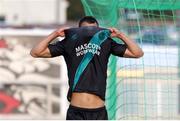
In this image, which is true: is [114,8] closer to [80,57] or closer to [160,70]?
[160,70]

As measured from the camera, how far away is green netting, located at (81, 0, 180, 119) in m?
7.70

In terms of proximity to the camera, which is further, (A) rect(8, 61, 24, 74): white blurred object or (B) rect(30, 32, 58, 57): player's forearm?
(A) rect(8, 61, 24, 74): white blurred object

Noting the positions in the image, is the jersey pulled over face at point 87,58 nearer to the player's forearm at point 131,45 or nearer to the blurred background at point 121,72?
the player's forearm at point 131,45

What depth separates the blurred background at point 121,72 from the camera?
7.87 m

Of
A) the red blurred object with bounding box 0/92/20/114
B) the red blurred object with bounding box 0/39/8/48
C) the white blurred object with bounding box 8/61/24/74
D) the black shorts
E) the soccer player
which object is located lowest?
the black shorts

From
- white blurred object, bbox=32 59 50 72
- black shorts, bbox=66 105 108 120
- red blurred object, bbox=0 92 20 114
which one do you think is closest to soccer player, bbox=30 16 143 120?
black shorts, bbox=66 105 108 120

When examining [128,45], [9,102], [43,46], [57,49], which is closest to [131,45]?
[128,45]

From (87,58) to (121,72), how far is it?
2.24 metres

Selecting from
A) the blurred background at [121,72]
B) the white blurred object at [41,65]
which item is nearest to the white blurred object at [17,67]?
the blurred background at [121,72]

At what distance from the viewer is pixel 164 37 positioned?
369 inches

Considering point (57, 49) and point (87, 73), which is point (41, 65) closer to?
point (57, 49)

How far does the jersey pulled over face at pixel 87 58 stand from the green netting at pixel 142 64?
1376mm

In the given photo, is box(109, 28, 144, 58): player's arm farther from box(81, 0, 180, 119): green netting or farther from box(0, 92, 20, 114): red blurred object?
box(0, 92, 20, 114): red blurred object

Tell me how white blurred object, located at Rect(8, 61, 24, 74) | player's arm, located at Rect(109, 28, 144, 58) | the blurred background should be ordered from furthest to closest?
white blurred object, located at Rect(8, 61, 24, 74) → the blurred background → player's arm, located at Rect(109, 28, 144, 58)
